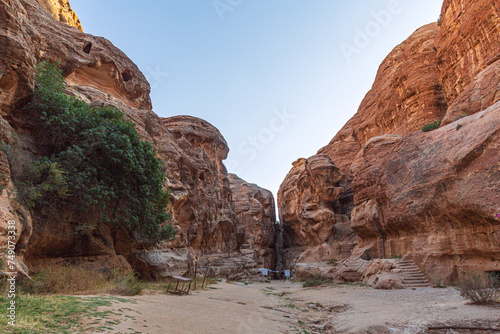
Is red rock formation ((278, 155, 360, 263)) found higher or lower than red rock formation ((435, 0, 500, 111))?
lower

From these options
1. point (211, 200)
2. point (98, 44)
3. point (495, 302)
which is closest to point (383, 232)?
point (495, 302)

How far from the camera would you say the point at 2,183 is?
8.48m

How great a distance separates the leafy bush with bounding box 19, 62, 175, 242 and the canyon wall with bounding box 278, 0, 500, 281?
16.6 m

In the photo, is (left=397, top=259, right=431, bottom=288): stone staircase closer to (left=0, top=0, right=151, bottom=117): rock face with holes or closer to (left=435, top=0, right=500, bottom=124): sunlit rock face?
(left=435, top=0, right=500, bottom=124): sunlit rock face

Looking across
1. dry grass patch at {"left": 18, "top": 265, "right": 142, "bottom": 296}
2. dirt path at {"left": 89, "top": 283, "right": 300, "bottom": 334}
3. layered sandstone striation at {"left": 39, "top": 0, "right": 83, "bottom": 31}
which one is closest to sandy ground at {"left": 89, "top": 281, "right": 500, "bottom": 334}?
dirt path at {"left": 89, "top": 283, "right": 300, "bottom": 334}

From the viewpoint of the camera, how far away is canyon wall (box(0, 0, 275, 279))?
10438mm

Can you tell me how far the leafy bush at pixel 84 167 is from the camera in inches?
433

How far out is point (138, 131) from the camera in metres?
20.5

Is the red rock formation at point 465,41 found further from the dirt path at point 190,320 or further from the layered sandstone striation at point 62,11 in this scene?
the layered sandstone striation at point 62,11

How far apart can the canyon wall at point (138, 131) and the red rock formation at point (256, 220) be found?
42.8 ft

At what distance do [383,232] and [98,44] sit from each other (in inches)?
1106

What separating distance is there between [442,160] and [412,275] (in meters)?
7.18

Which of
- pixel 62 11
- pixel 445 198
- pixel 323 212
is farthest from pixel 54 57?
pixel 323 212

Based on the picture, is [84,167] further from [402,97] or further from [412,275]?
[402,97]
